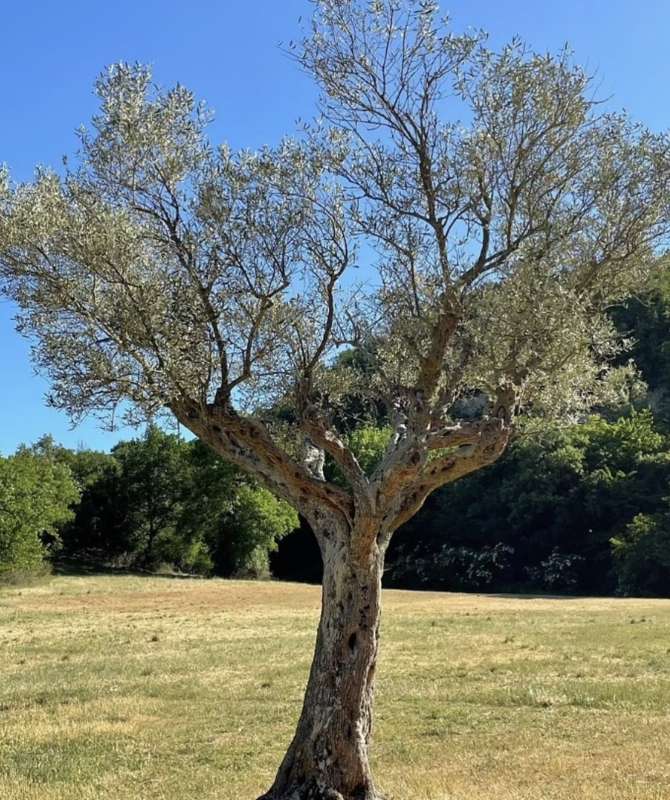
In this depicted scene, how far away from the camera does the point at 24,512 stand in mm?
46062

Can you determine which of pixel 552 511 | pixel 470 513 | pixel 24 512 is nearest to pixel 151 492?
pixel 24 512

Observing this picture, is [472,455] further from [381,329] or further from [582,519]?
[582,519]

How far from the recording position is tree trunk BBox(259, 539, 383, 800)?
26.6ft

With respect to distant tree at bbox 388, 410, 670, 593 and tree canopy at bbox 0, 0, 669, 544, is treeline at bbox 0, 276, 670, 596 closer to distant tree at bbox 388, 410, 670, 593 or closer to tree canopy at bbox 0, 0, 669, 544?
distant tree at bbox 388, 410, 670, 593

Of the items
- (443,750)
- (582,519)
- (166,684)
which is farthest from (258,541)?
(443,750)

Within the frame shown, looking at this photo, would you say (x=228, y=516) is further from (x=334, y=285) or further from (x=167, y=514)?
(x=334, y=285)

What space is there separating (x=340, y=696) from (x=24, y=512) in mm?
41545

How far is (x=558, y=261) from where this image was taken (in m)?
9.30

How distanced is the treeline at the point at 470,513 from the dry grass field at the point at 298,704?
29522 mm

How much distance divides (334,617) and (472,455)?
2146 millimetres

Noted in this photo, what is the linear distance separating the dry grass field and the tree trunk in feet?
3.18

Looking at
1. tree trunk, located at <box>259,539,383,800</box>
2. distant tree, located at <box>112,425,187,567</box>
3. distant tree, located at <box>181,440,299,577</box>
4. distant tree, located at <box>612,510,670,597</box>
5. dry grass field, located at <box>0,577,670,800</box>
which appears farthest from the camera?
distant tree, located at <box>112,425,187,567</box>

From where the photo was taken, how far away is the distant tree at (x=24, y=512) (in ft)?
148

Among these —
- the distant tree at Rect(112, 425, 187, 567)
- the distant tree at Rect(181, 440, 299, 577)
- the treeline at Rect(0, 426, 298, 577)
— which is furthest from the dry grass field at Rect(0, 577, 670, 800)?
the distant tree at Rect(112, 425, 187, 567)
